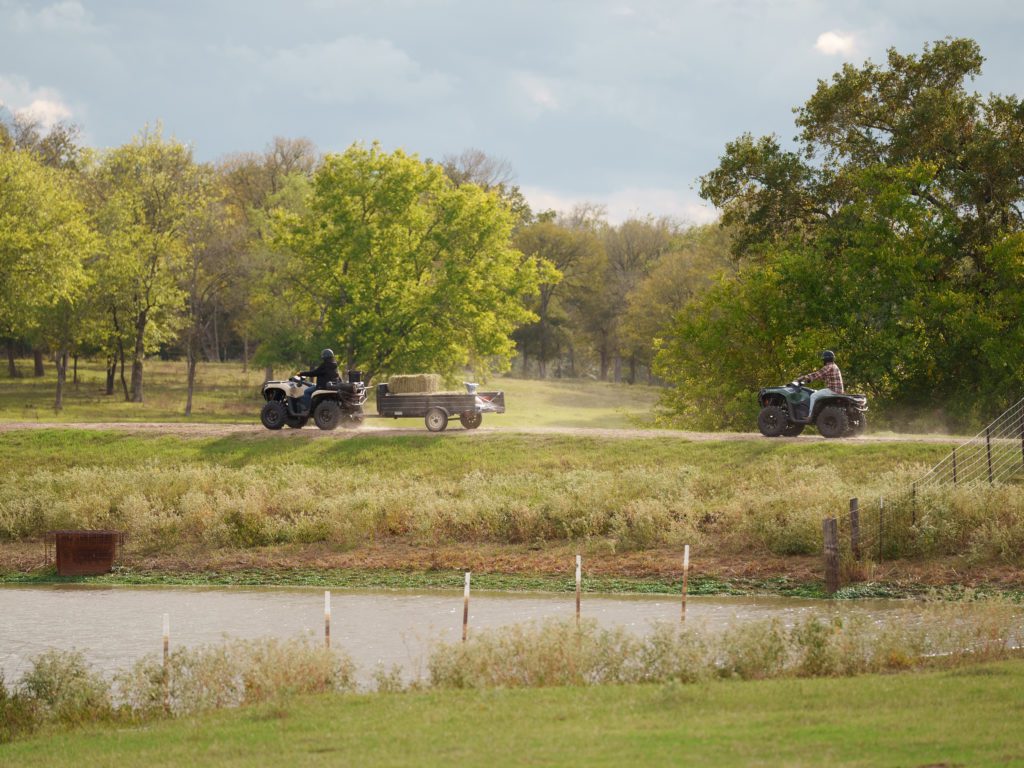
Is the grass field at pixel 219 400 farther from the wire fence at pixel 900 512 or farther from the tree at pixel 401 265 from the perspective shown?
the wire fence at pixel 900 512

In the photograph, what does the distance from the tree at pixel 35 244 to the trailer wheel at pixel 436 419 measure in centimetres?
2715

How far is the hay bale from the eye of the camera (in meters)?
38.2

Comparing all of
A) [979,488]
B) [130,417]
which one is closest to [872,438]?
[979,488]

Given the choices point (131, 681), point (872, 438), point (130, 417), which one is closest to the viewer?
point (131, 681)

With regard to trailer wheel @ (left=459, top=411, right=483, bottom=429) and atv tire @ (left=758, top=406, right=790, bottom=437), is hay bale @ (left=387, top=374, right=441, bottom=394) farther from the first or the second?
atv tire @ (left=758, top=406, right=790, bottom=437)

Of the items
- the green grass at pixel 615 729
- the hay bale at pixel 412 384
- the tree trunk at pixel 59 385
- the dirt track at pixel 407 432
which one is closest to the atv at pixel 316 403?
the dirt track at pixel 407 432

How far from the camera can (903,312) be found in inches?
1687

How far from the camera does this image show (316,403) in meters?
38.3

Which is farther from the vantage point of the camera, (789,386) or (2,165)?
(2,165)

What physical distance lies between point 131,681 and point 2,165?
5139 centimetres

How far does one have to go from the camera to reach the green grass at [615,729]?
10.6 m

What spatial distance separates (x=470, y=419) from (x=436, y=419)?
149cm

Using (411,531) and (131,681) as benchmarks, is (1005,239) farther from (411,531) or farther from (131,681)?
(131,681)

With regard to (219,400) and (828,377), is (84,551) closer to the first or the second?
(828,377)
